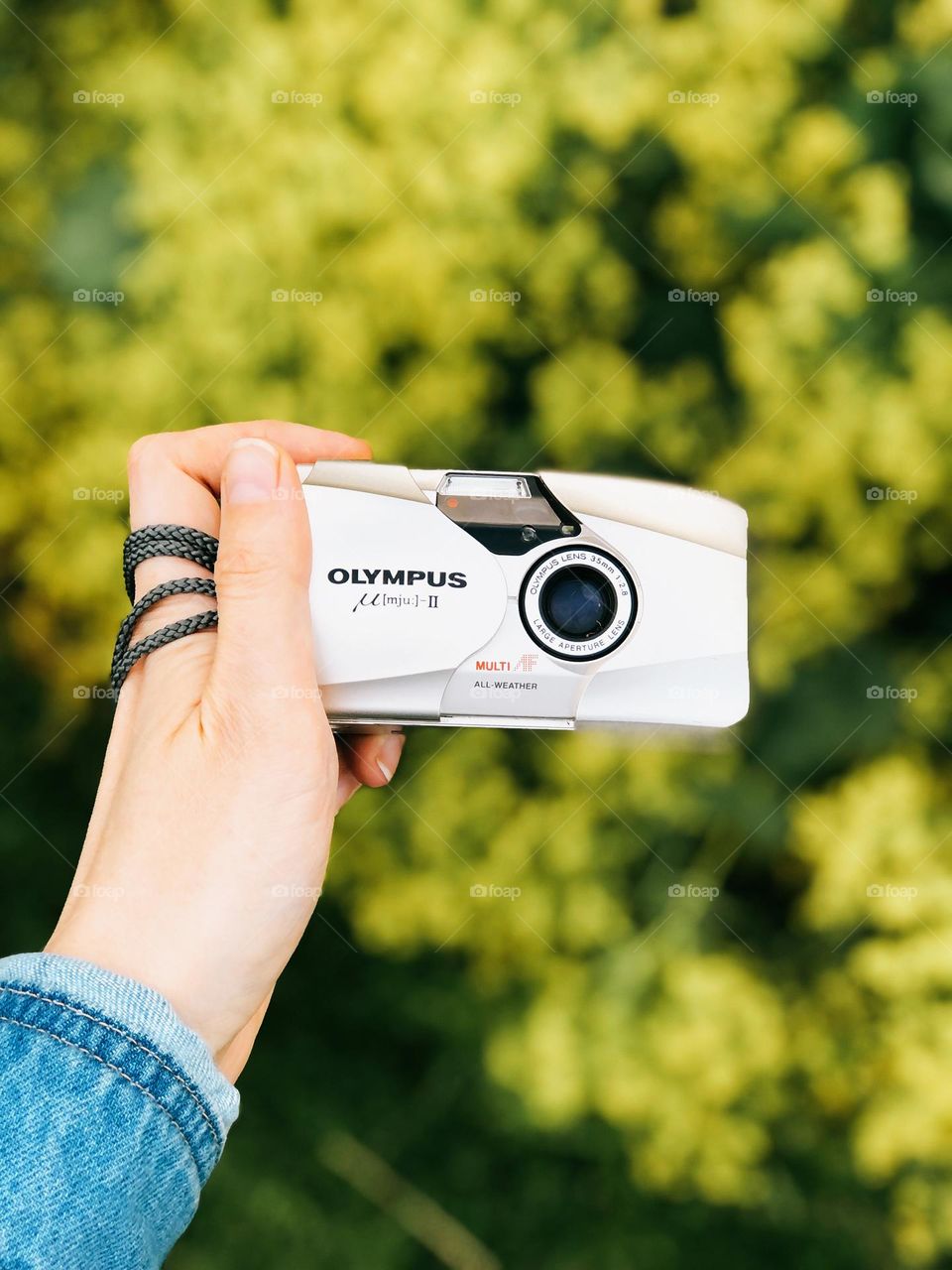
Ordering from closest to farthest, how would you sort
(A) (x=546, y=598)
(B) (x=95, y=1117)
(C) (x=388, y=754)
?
(B) (x=95, y=1117) < (A) (x=546, y=598) < (C) (x=388, y=754)

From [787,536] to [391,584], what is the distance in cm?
93

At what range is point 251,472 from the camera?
1.05 m

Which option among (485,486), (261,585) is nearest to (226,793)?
(261,585)

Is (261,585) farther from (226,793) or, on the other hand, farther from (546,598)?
(546,598)

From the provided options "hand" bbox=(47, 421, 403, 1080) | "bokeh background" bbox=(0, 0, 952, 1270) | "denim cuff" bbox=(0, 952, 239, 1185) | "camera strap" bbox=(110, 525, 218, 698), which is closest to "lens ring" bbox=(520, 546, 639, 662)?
"hand" bbox=(47, 421, 403, 1080)

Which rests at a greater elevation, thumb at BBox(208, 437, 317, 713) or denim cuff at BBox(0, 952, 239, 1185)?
thumb at BBox(208, 437, 317, 713)

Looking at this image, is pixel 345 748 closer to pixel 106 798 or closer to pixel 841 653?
pixel 106 798

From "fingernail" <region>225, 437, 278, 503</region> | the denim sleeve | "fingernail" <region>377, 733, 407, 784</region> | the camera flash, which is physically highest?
"fingernail" <region>225, 437, 278, 503</region>

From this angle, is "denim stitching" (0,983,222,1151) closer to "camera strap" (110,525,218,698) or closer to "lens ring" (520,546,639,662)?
"camera strap" (110,525,218,698)

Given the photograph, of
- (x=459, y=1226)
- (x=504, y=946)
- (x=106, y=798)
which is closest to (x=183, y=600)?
(x=106, y=798)

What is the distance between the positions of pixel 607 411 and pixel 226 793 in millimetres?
1049

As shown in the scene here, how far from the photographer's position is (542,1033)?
5.78 ft

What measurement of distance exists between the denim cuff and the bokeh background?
3.10ft

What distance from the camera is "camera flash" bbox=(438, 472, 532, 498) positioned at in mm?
1118
